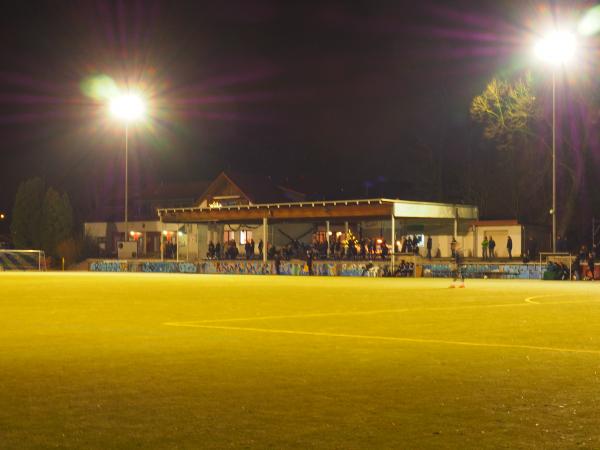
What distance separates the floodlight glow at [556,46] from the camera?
40.2 m

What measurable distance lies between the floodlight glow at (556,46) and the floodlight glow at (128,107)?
85.5 feet

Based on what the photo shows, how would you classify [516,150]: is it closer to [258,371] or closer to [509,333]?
[509,333]

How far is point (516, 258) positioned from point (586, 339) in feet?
131

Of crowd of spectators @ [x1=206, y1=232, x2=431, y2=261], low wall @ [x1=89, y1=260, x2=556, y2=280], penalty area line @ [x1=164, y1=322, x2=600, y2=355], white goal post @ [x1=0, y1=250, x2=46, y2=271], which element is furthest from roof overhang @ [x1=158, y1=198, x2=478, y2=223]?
penalty area line @ [x1=164, y1=322, x2=600, y2=355]

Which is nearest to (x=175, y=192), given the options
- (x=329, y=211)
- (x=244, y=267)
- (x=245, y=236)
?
(x=245, y=236)

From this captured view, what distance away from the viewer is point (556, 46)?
132 ft

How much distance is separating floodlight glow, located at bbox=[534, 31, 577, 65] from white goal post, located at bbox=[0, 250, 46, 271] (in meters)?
41.7

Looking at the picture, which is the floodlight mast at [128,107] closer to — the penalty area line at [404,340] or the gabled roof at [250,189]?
the gabled roof at [250,189]

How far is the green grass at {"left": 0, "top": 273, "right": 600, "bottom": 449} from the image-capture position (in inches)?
294

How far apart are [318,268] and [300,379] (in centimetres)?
4135

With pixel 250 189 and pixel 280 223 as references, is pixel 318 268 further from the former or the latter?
pixel 250 189

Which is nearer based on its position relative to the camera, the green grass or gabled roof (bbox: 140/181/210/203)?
the green grass

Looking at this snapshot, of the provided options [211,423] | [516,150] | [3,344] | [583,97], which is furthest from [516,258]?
[211,423]

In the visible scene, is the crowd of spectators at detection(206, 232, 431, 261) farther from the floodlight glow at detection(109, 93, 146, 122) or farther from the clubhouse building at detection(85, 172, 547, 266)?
the floodlight glow at detection(109, 93, 146, 122)
